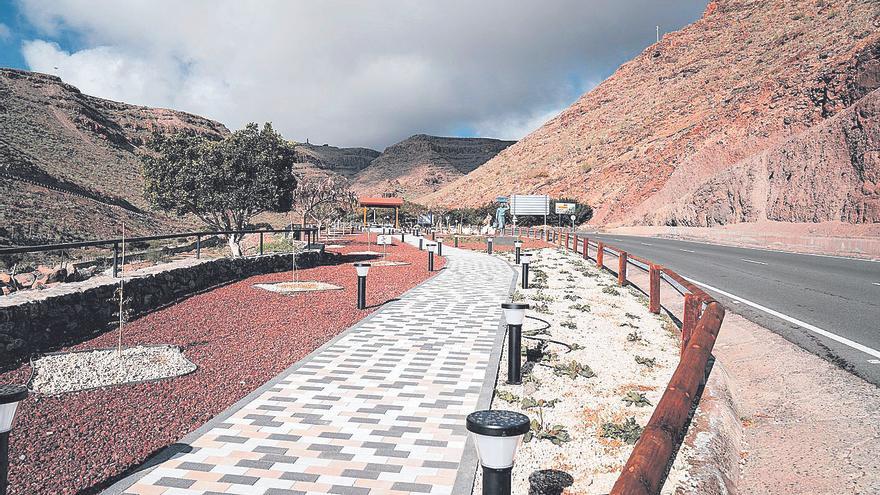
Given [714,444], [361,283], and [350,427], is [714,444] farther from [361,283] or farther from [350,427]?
[361,283]

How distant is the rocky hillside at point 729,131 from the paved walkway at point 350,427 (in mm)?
23645

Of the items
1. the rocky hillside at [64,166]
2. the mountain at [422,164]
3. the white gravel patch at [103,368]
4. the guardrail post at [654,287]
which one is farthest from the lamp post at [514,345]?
the mountain at [422,164]

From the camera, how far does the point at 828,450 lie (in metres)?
4.20

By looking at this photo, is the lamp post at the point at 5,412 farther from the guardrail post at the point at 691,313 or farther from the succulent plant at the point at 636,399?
the guardrail post at the point at 691,313

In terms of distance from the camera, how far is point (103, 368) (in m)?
6.34

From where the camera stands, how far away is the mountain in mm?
129375

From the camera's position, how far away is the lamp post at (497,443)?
8.15ft

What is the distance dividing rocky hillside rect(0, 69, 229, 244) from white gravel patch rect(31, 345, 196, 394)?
2152 centimetres

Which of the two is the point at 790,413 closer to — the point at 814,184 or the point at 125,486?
the point at 125,486

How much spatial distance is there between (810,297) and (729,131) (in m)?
38.3

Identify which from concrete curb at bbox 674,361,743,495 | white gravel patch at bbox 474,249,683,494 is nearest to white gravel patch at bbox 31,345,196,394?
white gravel patch at bbox 474,249,683,494

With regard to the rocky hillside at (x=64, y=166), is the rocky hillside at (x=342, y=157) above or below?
above

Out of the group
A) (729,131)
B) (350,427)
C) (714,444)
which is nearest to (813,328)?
(714,444)

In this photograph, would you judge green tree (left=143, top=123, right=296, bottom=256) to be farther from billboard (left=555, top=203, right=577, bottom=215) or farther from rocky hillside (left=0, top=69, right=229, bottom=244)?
billboard (left=555, top=203, right=577, bottom=215)
